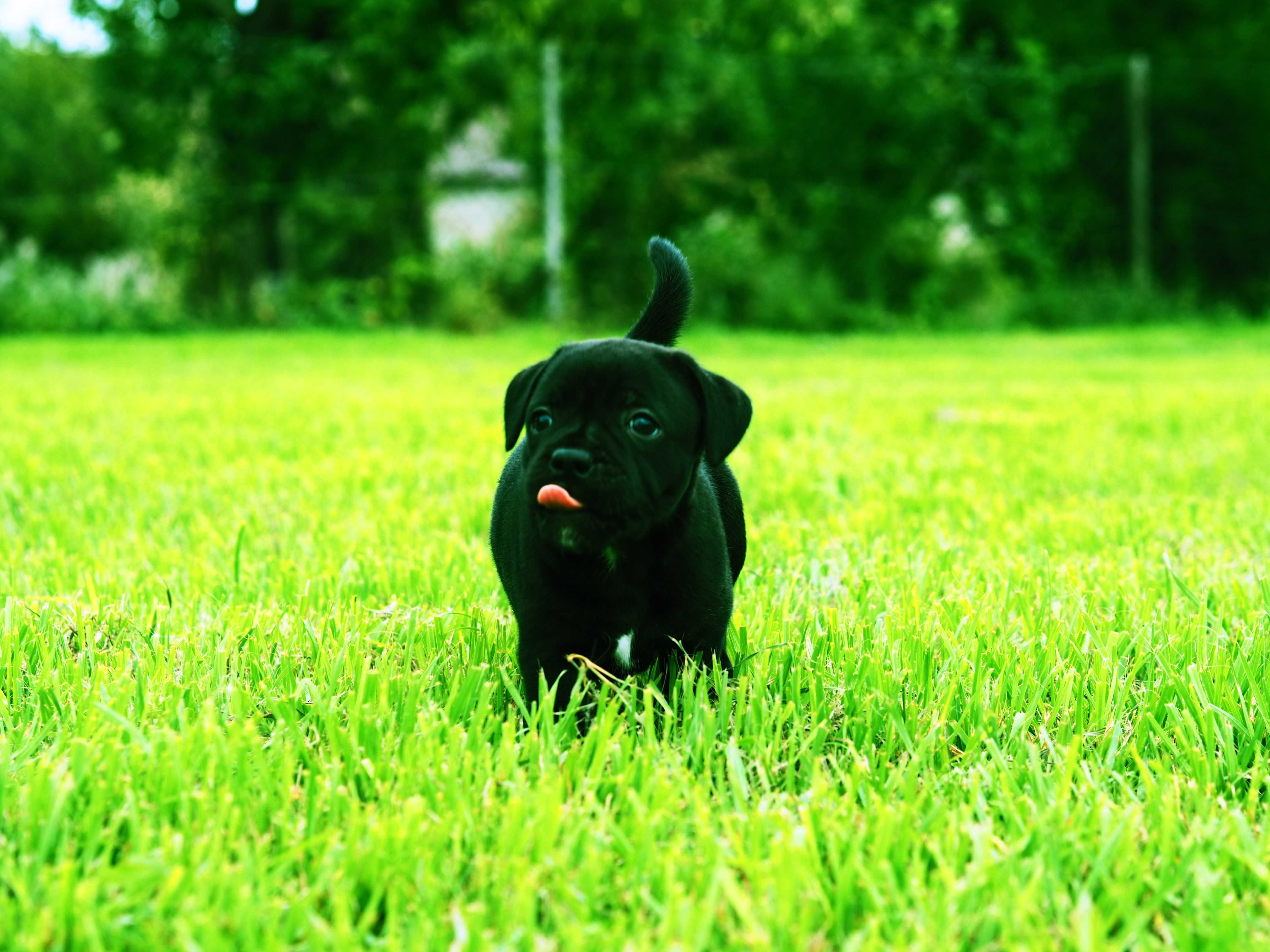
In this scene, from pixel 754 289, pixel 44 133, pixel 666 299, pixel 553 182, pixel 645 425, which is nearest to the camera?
pixel 645 425

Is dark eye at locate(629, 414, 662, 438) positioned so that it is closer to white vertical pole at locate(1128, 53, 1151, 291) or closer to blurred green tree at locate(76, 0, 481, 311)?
blurred green tree at locate(76, 0, 481, 311)

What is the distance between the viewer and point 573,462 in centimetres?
181

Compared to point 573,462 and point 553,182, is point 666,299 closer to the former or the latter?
point 573,462

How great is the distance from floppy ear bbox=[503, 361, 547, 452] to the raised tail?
41cm

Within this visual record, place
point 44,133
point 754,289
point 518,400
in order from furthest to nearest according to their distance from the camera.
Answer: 1. point 44,133
2. point 754,289
3. point 518,400

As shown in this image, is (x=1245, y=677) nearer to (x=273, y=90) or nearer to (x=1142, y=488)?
(x=1142, y=488)

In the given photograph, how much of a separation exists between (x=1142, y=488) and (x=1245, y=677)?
2285 millimetres

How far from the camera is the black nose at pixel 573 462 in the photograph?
1.80 metres

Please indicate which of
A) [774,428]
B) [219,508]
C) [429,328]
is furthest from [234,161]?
[219,508]

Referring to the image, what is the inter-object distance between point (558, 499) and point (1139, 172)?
15243 mm

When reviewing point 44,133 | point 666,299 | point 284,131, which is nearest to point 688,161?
point 284,131

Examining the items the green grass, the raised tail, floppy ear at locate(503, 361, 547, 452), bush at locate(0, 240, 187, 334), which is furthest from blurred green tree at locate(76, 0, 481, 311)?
floppy ear at locate(503, 361, 547, 452)

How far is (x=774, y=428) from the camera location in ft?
18.7

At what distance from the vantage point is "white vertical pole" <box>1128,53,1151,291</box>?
15203mm
